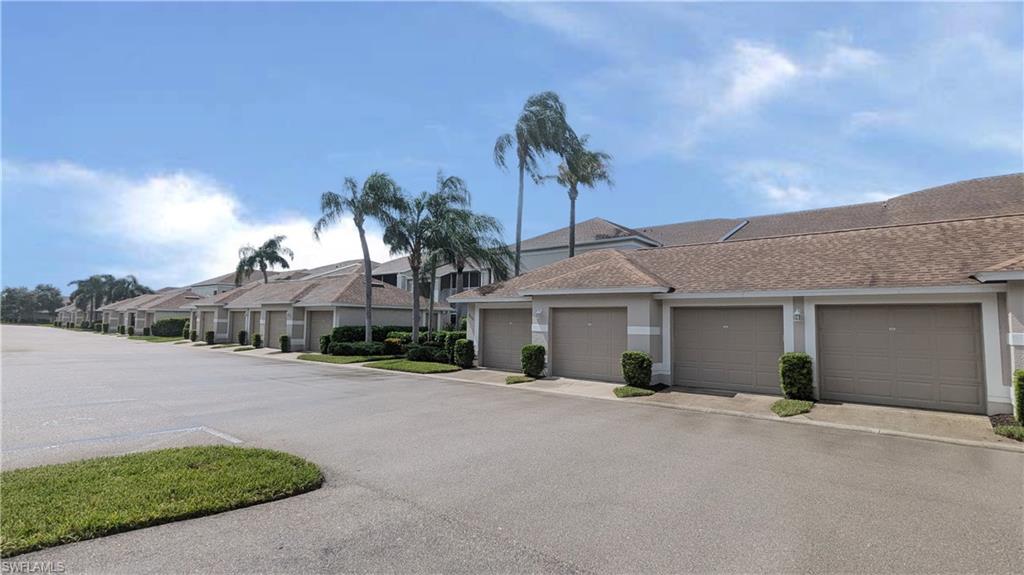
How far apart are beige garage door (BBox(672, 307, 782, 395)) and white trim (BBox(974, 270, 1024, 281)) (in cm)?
395

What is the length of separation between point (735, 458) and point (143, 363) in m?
24.1

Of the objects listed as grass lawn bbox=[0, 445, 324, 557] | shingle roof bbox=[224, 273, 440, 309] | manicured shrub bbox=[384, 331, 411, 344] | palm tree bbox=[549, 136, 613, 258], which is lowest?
grass lawn bbox=[0, 445, 324, 557]

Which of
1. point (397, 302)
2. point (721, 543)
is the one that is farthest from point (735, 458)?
point (397, 302)

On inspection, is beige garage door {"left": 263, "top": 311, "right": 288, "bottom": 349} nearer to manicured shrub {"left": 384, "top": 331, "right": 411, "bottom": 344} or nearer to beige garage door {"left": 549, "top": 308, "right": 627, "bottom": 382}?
manicured shrub {"left": 384, "top": 331, "right": 411, "bottom": 344}

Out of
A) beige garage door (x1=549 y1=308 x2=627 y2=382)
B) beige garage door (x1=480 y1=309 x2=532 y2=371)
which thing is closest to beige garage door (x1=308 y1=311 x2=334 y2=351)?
beige garage door (x1=480 y1=309 x2=532 y2=371)

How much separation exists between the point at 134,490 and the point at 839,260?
602 inches

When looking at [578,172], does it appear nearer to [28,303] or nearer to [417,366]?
[417,366]

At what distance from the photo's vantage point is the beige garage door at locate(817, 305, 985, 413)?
33.9 feet

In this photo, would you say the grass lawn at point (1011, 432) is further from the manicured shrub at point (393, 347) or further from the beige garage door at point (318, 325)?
the beige garage door at point (318, 325)

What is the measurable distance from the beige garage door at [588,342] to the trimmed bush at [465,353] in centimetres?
424

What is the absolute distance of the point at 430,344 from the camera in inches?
906

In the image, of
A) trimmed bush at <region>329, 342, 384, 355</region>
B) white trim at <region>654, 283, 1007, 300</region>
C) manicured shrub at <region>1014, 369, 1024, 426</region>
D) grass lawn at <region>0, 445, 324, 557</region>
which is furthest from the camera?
trimmed bush at <region>329, 342, 384, 355</region>

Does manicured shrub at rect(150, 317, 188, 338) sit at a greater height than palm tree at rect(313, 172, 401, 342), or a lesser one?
lesser

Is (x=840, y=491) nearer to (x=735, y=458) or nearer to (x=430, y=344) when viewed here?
(x=735, y=458)
